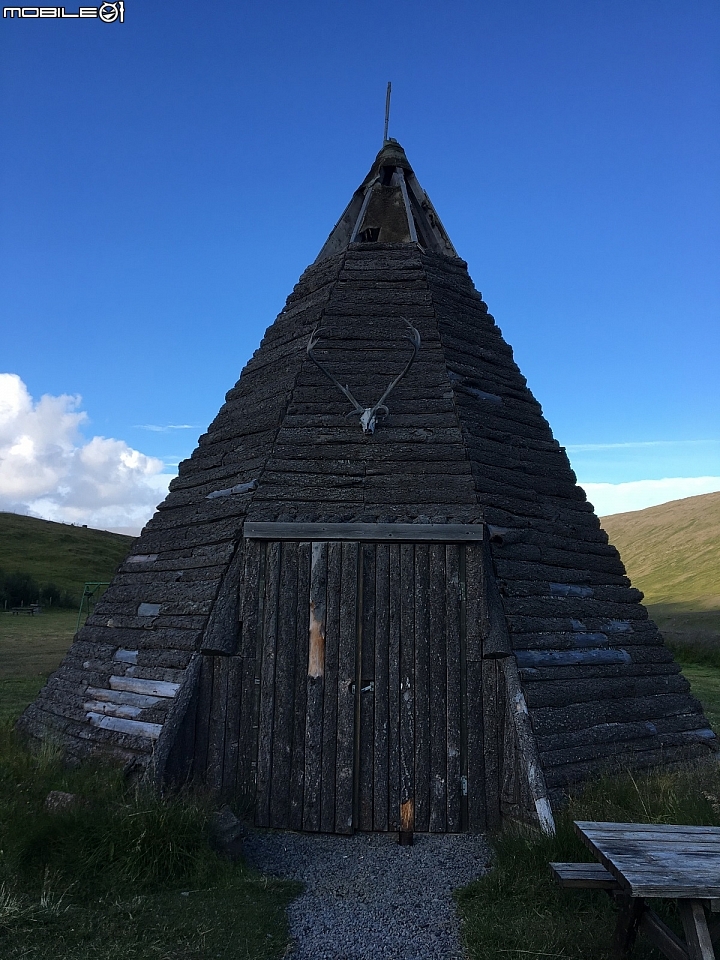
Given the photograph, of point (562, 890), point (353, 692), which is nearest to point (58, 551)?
point (353, 692)

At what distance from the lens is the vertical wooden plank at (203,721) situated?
6324 millimetres

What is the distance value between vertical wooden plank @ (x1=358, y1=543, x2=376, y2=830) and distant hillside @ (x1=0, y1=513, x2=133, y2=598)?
38.6 meters

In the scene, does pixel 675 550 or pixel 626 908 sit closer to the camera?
pixel 626 908

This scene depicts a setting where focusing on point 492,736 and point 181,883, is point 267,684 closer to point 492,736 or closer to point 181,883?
point 181,883

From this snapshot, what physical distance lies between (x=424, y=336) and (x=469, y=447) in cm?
168

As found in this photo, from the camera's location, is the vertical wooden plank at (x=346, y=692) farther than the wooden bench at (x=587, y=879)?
Yes

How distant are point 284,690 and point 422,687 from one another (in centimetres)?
129

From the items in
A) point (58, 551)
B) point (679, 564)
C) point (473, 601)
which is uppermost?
point (58, 551)

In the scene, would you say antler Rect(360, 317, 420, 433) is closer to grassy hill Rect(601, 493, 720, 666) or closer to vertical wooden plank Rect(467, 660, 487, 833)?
vertical wooden plank Rect(467, 660, 487, 833)

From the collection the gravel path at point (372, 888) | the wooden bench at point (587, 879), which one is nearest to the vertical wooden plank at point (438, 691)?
the gravel path at point (372, 888)

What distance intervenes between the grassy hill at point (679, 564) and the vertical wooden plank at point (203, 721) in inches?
795

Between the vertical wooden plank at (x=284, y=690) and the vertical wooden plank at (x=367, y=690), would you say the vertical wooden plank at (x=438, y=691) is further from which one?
the vertical wooden plank at (x=284, y=690)

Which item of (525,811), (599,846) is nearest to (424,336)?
(525,811)

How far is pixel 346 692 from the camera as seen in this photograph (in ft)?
20.9
